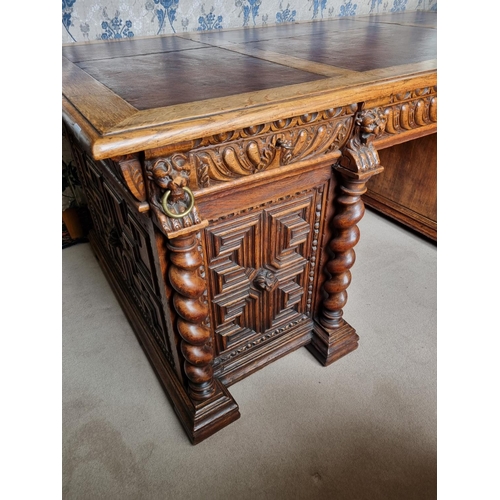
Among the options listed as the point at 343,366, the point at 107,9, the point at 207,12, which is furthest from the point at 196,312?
the point at 207,12

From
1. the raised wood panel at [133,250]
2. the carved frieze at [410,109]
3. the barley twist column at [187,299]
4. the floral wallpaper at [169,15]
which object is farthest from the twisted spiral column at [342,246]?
the floral wallpaper at [169,15]

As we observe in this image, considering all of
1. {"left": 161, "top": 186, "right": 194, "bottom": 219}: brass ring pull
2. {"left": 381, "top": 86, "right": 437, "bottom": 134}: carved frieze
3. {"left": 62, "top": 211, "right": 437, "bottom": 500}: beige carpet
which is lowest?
{"left": 62, "top": 211, "right": 437, "bottom": 500}: beige carpet

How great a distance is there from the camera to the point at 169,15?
1.54m

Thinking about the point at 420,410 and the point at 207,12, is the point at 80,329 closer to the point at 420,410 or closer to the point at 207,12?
the point at 420,410

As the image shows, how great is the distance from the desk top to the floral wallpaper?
10 cm

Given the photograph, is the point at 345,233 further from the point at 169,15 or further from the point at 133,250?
the point at 169,15

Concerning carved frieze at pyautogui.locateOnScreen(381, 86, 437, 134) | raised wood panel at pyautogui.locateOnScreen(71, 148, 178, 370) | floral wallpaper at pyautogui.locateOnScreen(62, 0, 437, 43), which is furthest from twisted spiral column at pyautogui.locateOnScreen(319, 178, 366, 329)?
floral wallpaper at pyautogui.locateOnScreen(62, 0, 437, 43)

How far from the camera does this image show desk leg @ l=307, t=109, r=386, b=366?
3.18 feet

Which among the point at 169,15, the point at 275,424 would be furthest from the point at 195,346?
the point at 169,15

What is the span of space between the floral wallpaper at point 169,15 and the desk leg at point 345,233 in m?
1.04

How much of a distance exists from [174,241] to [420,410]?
98 centimetres

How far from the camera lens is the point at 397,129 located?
3.42ft

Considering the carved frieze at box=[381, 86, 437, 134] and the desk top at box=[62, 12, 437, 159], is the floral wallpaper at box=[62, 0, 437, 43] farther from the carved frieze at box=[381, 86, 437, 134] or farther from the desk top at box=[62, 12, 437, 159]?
the carved frieze at box=[381, 86, 437, 134]

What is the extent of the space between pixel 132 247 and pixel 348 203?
64 centimetres
